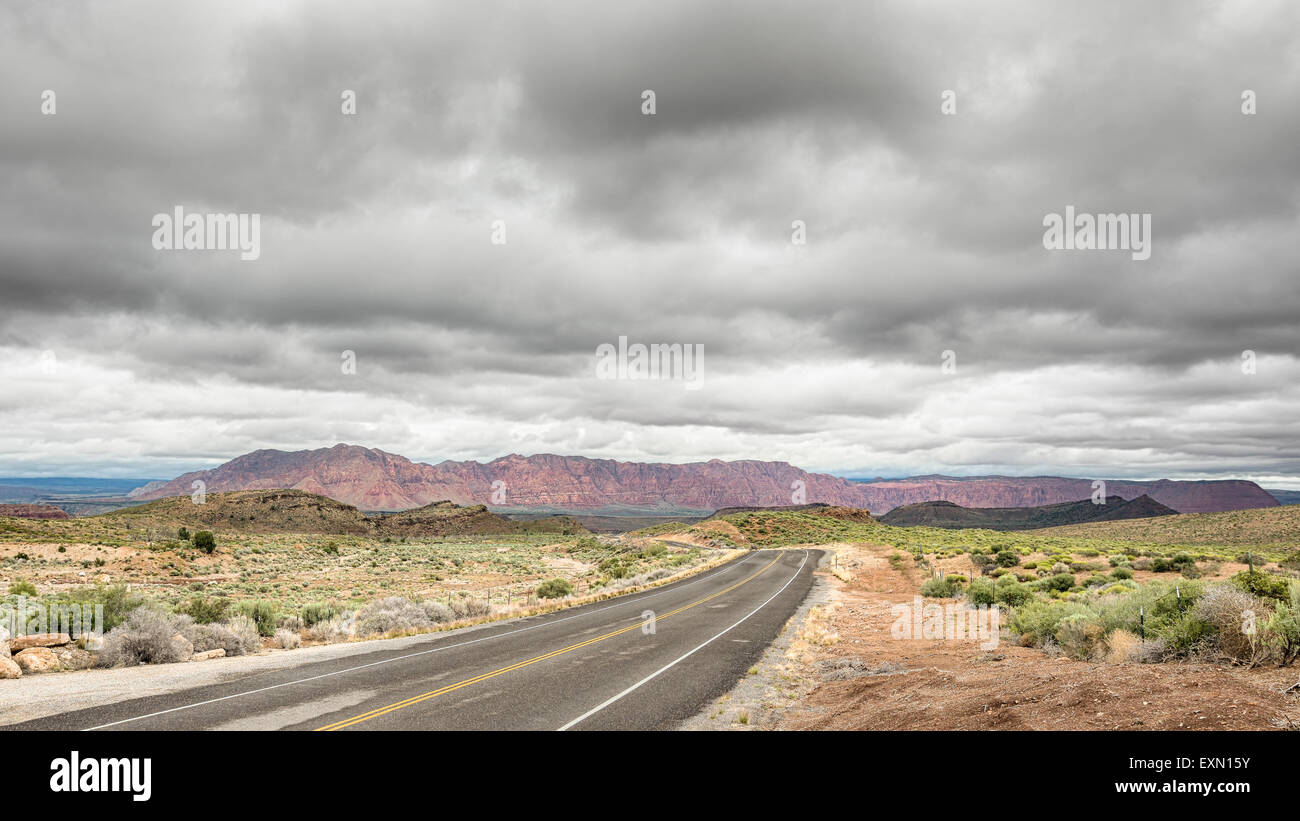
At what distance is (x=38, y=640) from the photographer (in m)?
16.2

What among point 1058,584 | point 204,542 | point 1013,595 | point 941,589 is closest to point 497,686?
point 1013,595

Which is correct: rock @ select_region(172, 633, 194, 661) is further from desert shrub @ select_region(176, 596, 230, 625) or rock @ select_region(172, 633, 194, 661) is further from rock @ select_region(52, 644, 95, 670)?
desert shrub @ select_region(176, 596, 230, 625)

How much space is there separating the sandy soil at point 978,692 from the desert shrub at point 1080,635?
632 millimetres

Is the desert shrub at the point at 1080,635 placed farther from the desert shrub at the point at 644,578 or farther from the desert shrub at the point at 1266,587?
the desert shrub at the point at 644,578

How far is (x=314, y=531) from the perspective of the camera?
135000mm

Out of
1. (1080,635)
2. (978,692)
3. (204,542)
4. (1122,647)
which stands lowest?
(204,542)

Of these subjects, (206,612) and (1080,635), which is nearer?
(1080,635)

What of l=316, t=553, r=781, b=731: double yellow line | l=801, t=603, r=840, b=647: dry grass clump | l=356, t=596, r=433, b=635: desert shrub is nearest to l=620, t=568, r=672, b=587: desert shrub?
l=801, t=603, r=840, b=647: dry grass clump

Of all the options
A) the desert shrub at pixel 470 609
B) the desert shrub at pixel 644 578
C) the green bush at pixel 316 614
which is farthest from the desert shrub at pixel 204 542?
the desert shrub at pixel 470 609

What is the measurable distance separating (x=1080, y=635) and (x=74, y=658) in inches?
937

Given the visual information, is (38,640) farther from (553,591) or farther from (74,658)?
(553,591)

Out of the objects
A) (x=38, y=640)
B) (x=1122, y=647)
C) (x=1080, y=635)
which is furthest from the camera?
(x=38, y=640)
